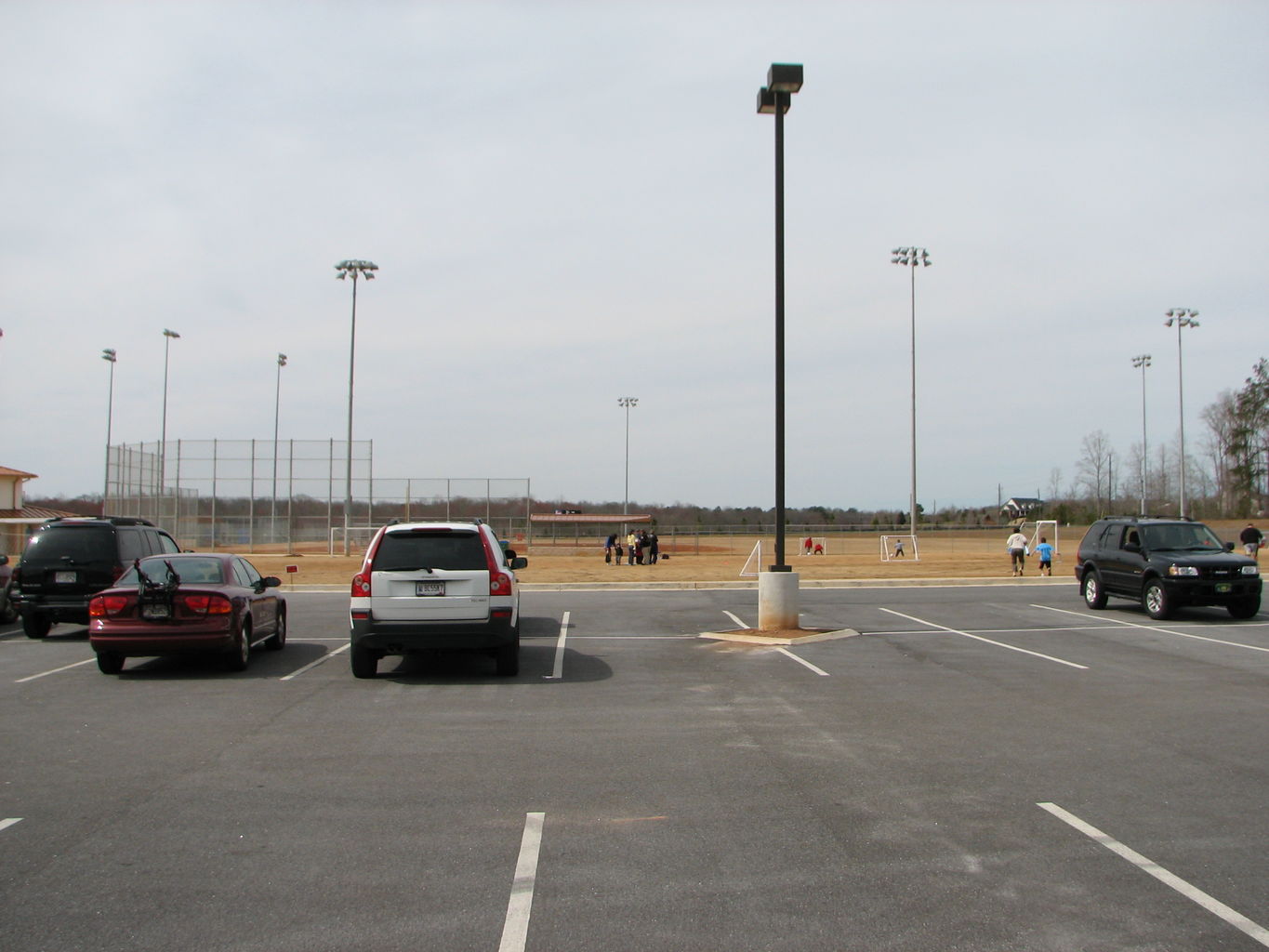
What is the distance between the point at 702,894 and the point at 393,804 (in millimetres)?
2453

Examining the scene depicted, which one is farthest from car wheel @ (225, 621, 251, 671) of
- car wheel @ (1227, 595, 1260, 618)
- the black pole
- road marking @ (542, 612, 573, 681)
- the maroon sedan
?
car wheel @ (1227, 595, 1260, 618)

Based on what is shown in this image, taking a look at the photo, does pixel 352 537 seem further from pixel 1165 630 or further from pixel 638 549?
pixel 1165 630

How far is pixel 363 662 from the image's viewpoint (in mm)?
11656

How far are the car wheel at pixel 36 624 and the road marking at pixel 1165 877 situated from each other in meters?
14.3

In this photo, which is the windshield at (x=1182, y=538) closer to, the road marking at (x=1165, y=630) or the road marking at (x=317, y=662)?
the road marking at (x=1165, y=630)

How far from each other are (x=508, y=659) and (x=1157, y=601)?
40.5ft

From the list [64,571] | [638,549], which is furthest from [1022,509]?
[64,571]

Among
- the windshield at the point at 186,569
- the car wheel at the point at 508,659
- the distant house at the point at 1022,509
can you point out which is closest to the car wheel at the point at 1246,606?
the car wheel at the point at 508,659

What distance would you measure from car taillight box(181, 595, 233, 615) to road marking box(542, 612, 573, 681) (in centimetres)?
380

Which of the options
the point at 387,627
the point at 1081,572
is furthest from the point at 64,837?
the point at 1081,572

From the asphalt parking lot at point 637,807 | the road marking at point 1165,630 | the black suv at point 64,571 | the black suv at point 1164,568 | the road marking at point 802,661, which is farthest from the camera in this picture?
the black suv at point 1164,568

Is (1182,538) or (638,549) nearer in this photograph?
(1182,538)

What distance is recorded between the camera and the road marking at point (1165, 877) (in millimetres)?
4488

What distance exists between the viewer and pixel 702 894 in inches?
193
